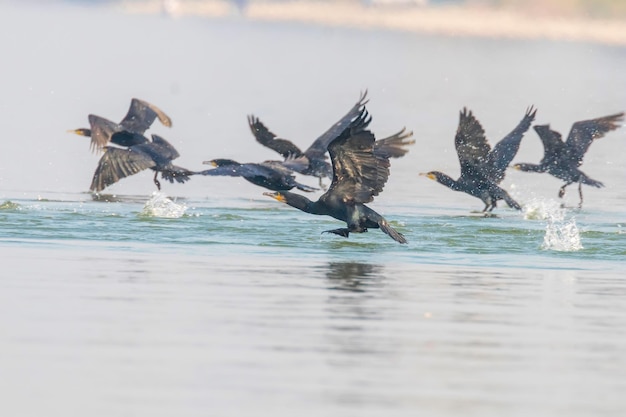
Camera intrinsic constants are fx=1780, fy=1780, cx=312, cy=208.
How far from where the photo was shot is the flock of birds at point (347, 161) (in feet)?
48.6

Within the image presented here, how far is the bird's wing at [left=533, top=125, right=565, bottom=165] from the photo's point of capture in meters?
20.5

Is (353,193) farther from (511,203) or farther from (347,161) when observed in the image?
(511,203)

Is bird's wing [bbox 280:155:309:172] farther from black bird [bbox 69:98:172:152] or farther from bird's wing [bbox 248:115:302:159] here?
black bird [bbox 69:98:172:152]

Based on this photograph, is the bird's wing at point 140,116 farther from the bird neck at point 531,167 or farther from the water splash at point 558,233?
the water splash at point 558,233

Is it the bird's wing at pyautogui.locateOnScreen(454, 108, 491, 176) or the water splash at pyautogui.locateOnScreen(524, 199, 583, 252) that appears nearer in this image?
the water splash at pyautogui.locateOnScreen(524, 199, 583, 252)

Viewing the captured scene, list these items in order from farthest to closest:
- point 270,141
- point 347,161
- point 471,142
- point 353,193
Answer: point 270,141 < point 471,142 < point 353,193 < point 347,161

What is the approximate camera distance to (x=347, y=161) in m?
14.6

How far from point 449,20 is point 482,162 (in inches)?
1553

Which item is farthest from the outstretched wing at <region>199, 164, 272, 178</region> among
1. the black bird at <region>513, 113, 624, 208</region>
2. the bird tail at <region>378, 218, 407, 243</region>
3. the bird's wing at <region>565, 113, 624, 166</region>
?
the bird's wing at <region>565, 113, 624, 166</region>

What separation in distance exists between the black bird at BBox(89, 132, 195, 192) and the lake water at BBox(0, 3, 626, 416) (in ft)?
1.04

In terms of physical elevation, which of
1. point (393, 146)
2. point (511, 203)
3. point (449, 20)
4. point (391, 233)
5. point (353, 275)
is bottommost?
point (353, 275)

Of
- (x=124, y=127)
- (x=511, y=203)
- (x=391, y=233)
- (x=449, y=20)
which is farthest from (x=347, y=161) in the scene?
(x=449, y=20)

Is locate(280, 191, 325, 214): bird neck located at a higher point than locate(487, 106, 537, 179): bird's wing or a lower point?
lower

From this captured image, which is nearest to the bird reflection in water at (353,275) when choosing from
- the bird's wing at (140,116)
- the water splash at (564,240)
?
the water splash at (564,240)
